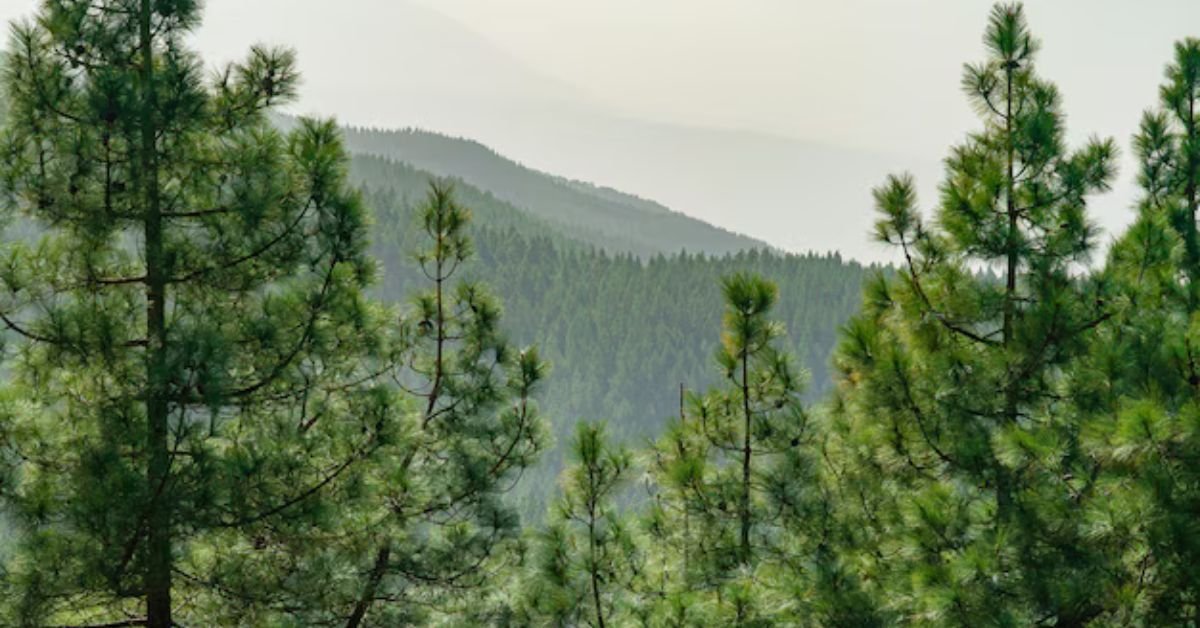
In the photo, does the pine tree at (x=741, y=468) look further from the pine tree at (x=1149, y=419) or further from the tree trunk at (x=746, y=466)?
the pine tree at (x=1149, y=419)

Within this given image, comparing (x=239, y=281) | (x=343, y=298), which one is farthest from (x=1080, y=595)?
(x=239, y=281)

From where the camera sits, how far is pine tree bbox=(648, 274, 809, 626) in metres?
6.89

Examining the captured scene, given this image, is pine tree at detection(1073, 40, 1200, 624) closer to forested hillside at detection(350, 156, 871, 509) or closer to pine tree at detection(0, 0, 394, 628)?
pine tree at detection(0, 0, 394, 628)

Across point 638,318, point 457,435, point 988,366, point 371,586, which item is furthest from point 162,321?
point 638,318

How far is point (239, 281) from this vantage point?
22.7ft

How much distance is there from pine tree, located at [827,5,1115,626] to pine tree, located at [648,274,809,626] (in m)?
0.47

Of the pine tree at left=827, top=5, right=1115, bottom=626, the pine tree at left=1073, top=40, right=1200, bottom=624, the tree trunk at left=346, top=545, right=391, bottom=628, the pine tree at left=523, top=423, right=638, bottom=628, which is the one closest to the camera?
the pine tree at left=1073, top=40, right=1200, bottom=624

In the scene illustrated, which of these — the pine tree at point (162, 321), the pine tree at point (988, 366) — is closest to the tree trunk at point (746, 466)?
the pine tree at point (988, 366)

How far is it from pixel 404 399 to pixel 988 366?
12.7ft

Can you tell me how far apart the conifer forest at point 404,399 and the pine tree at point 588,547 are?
24 millimetres

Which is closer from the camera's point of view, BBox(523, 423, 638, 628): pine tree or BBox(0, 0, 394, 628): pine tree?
BBox(0, 0, 394, 628): pine tree

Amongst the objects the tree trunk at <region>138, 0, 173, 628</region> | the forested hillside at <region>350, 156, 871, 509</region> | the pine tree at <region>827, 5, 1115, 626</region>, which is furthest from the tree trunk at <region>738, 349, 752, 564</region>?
the forested hillside at <region>350, 156, 871, 509</region>

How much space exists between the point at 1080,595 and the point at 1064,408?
116cm

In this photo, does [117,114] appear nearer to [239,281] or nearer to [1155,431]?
[239,281]
